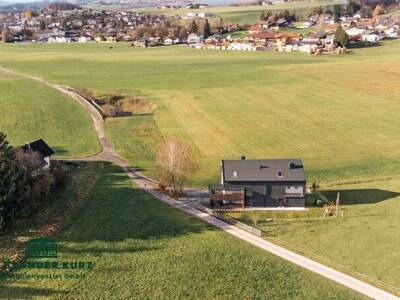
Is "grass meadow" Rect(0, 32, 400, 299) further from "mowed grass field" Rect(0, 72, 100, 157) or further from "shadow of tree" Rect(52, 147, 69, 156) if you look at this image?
"shadow of tree" Rect(52, 147, 69, 156)

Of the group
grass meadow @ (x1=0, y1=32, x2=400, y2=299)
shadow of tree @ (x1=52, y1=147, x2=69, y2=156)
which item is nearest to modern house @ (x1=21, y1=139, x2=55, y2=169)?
grass meadow @ (x1=0, y1=32, x2=400, y2=299)

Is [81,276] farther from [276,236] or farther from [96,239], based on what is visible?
[276,236]

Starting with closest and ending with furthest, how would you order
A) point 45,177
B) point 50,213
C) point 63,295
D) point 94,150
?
point 63,295 < point 50,213 < point 45,177 < point 94,150

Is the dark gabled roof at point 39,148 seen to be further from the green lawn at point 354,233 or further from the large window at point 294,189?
the large window at point 294,189

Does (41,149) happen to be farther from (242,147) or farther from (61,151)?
(242,147)

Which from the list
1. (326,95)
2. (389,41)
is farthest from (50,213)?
(389,41)
